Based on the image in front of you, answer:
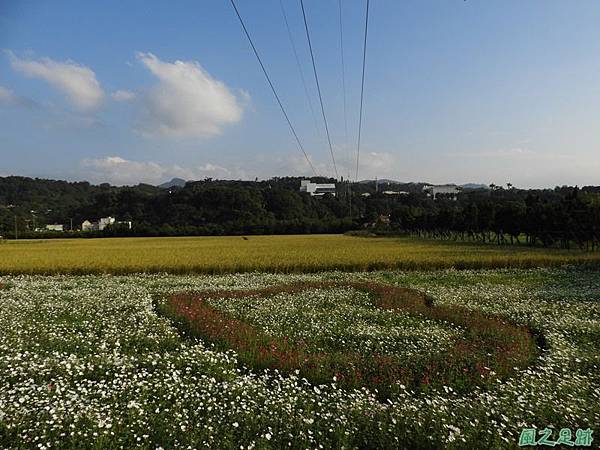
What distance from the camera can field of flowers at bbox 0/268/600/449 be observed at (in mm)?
6297

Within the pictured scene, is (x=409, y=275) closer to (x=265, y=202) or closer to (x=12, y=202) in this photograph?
(x=265, y=202)

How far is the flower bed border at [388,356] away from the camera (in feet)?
29.0

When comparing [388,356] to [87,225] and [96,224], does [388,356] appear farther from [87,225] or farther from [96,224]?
[96,224]

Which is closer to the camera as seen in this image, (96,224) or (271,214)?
(271,214)

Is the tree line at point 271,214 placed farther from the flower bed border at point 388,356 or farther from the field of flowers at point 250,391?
the field of flowers at point 250,391

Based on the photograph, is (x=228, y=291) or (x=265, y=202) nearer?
(x=228, y=291)

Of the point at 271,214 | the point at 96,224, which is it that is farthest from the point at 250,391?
the point at 96,224

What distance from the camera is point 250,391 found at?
26.2ft

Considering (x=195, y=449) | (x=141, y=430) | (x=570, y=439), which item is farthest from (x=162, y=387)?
(x=570, y=439)

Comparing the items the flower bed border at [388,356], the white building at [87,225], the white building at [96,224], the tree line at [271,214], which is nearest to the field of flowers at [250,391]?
the flower bed border at [388,356]

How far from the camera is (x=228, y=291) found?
69.3ft

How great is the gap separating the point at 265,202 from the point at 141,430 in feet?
437

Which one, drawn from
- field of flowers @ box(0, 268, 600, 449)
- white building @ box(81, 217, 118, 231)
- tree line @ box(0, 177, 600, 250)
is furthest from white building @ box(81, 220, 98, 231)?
field of flowers @ box(0, 268, 600, 449)

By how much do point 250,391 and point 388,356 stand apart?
4.00m
